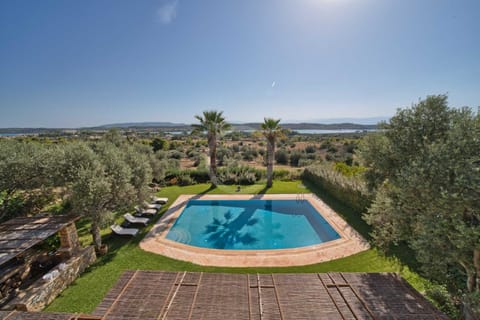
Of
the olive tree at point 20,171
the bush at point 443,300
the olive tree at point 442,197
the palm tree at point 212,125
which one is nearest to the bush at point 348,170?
the olive tree at point 442,197

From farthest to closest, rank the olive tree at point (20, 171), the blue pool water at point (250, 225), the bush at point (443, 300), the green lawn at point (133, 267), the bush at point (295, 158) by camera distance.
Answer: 1. the bush at point (295, 158)
2. the blue pool water at point (250, 225)
3. the olive tree at point (20, 171)
4. the green lawn at point (133, 267)
5. the bush at point (443, 300)

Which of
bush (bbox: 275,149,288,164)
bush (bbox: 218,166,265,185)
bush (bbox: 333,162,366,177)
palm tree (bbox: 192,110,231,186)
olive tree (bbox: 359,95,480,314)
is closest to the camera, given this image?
olive tree (bbox: 359,95,480,314)

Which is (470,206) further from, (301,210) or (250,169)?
(250,169)

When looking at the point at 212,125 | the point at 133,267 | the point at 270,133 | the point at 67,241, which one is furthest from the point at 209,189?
the point at 67,241

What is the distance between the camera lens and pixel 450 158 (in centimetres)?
432

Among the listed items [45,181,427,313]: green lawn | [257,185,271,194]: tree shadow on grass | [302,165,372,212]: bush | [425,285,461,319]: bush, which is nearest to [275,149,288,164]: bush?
[302,165,372,212]: bush

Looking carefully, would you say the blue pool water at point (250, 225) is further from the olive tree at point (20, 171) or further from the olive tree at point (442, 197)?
the olive tree at point (20, 171)

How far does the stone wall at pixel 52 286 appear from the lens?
576 centimetres

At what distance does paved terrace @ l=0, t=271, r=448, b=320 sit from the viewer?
4160 mm

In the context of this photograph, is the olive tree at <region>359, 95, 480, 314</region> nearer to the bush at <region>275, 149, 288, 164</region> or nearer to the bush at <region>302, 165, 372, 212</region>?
the bush at <region>302, 165, 372, 212</region>

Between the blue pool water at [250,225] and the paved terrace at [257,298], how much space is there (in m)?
4.87

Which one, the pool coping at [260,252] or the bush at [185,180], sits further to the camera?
the bush at [185,180]

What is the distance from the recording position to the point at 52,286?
254 inches

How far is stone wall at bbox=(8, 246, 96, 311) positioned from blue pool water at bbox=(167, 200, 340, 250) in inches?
140
